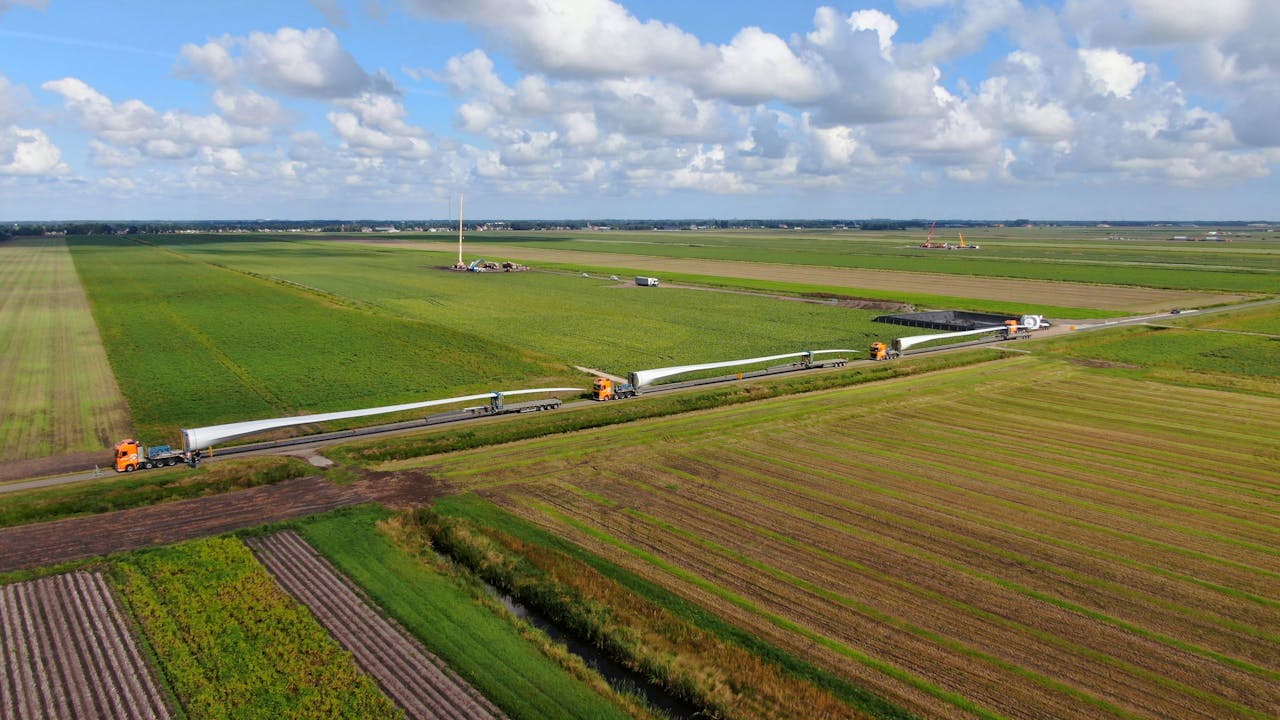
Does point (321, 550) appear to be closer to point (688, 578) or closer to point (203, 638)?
point (203, 638)

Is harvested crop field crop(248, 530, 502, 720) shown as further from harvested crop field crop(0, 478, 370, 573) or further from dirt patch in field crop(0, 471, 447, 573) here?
dirt patch in field crop(0, 471, 447, 573)

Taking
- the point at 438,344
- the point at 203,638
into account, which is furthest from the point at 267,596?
the point at 438,344

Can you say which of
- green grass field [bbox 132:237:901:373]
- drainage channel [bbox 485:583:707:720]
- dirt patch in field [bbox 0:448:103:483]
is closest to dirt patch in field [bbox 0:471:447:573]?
dirt patch in field [bbox 0:448:103:483]

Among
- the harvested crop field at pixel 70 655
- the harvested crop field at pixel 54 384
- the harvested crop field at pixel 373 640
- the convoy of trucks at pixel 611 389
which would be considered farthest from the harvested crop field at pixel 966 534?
the harvested crop field at pixel 54 384

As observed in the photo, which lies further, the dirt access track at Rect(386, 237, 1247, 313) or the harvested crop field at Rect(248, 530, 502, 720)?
the dirt access track at Rect(386, 237, 1247, 313)

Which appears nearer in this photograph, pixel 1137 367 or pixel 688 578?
pixel 688 578

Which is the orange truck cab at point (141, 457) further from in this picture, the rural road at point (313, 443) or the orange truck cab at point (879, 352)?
the orange truck cab at point (879, 352)
